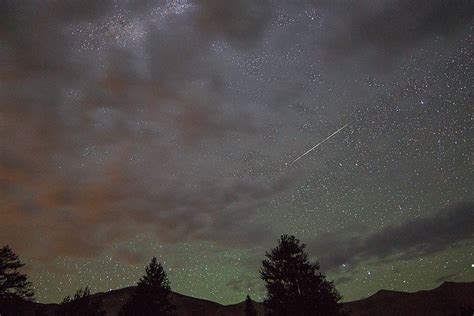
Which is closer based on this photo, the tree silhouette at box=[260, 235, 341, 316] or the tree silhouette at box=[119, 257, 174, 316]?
the tree silhouette at box=[260, 235, 341, 316]

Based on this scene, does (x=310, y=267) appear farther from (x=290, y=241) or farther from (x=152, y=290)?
(x=152, y=290)

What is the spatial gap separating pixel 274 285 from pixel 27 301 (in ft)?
59.7

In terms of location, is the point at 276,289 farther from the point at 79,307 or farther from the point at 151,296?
the point at 79,307

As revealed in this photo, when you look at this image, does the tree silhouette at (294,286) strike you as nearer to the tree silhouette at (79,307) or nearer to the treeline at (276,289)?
the treeline at (276,289)

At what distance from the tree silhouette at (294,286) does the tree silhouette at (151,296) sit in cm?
856

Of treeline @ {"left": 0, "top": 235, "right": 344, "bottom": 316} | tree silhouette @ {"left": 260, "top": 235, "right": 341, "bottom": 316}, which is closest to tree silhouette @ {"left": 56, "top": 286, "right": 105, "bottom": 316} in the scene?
treeline @ {"left": 0, "top": 235, "right": 344, "bottom": 316}

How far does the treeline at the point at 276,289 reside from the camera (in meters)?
17.0

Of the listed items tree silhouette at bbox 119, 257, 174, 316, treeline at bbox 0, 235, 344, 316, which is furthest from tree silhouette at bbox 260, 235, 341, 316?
tree silhouette at bbox 119, 257, 174, 316

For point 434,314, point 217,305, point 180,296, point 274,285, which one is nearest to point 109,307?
point 180,296

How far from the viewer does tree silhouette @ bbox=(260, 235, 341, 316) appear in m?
16.9

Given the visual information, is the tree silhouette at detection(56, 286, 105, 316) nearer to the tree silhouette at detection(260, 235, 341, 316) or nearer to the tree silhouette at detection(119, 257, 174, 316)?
the tree silhouette at detection(119, 257, 174, 316)

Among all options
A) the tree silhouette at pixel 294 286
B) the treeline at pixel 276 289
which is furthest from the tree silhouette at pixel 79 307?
the tree silhouette at pixel 294 286

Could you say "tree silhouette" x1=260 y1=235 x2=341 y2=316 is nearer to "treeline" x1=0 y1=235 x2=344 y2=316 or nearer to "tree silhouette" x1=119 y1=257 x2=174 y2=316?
"treeline" x1=0 y1=235 x2=344 y2=316

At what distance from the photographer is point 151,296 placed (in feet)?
75.4
